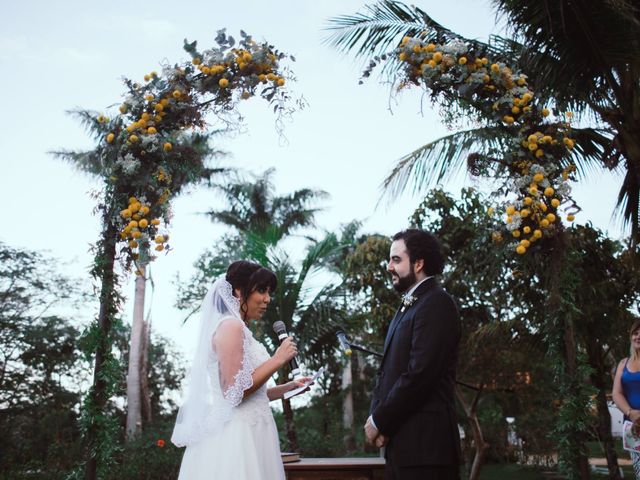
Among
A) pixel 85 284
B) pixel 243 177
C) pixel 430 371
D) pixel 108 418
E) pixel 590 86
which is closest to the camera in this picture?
pixel 430 371

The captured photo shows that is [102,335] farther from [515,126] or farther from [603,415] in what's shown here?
[603,415]

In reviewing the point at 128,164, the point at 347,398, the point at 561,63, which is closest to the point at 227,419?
the point at 128,164

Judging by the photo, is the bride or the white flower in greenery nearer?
the bride

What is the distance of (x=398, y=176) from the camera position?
23.9ft

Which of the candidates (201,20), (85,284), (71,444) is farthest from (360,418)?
(201,20)

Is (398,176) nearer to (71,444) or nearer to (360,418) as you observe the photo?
(71,444)

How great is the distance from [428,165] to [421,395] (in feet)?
15.2

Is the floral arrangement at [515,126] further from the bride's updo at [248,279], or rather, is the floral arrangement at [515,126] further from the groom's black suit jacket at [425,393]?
the bride's updo at [248,279]

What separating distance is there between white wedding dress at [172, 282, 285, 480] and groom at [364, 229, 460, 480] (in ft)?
2.26

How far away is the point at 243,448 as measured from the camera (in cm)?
330

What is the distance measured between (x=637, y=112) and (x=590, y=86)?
694 millimetres

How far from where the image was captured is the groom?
9.61 feet

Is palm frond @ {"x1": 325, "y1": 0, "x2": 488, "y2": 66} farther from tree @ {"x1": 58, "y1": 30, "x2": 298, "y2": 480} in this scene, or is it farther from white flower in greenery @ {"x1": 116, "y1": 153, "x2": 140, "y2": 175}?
white flower in greenery @ {"x1": 116, "y1": 153, "x2": 140, "y2": 175}

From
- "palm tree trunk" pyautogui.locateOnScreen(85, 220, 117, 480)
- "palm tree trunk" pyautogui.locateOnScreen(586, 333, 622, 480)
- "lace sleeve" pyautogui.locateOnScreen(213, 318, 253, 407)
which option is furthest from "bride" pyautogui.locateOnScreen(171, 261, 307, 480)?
"palm tree trunk" pyautogui.locateOnScreen(586, 333, 622, 480)
